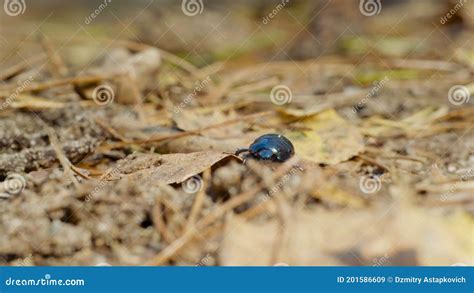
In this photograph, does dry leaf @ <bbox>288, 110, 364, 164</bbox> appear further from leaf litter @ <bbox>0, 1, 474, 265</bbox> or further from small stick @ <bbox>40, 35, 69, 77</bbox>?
small stick @ <bbox>40, 35, 69, 77</bbox>

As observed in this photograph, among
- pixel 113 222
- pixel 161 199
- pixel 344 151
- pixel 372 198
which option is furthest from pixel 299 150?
pixel 113 222

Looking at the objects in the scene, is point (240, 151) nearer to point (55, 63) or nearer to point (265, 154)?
point (265, 154)

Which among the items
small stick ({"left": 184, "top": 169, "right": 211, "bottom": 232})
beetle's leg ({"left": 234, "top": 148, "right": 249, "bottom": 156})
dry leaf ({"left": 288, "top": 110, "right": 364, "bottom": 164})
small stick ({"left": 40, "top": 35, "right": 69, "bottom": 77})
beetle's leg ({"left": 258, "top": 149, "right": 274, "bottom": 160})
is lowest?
small stick ({"left": 184, "top": 169, "right": 211, "bottom": 232})

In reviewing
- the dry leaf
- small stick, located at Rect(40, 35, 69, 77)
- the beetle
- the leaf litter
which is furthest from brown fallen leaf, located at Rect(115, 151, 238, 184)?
small stick, located at Rect(40, 35, 69, 77)

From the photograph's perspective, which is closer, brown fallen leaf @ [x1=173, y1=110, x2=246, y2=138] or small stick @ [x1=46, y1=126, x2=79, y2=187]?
small stick @ [x1=46, y1=126, x2=79, y2=187]

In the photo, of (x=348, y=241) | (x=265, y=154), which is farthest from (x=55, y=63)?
(x=348, y=241)

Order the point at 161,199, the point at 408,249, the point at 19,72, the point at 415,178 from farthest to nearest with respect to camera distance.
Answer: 1. the point at 19,72
2. the point at 415,178
3. the point at 161,199
4. the point at 408,249

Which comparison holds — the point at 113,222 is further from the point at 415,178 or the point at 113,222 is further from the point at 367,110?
the point at 367,110
